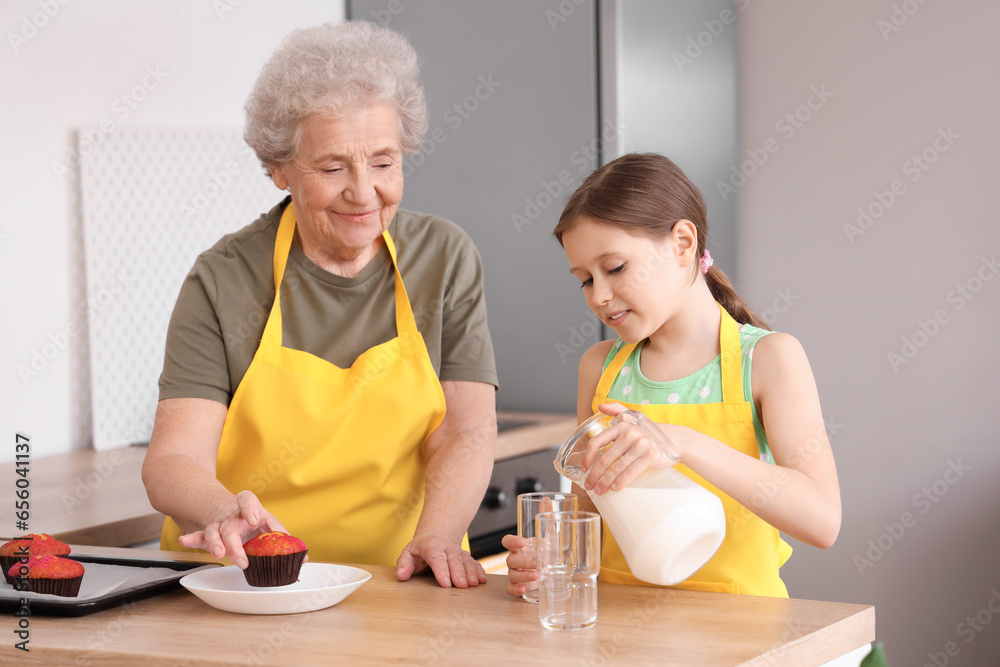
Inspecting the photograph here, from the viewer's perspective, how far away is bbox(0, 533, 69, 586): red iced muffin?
109 cm

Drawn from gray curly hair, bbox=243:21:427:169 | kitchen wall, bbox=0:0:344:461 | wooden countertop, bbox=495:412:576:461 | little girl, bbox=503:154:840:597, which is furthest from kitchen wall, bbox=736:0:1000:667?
kitchen wall, bbox=0:0:344:461

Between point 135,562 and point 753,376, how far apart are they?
2.77 feet

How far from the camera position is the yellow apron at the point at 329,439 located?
1457mm

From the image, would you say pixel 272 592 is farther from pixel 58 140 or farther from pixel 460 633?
pixel 58 140

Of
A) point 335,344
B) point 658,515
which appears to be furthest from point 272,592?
point 335,344

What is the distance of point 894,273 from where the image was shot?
2.46 meters

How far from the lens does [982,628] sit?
234 cm

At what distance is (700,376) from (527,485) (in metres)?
1.05

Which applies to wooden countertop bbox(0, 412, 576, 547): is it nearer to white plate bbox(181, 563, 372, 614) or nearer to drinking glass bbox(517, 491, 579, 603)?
white plate bbox(181, 563, 372, 614)

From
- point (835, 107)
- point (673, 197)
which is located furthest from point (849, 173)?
point (673, 197)

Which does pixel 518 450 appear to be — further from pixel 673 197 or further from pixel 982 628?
pixel 982 628

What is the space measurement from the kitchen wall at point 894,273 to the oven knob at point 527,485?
0.80 m

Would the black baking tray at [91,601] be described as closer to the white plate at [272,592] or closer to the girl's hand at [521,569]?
the white plate at [272,592]

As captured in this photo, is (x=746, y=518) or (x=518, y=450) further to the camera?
(x=518, y=450)
